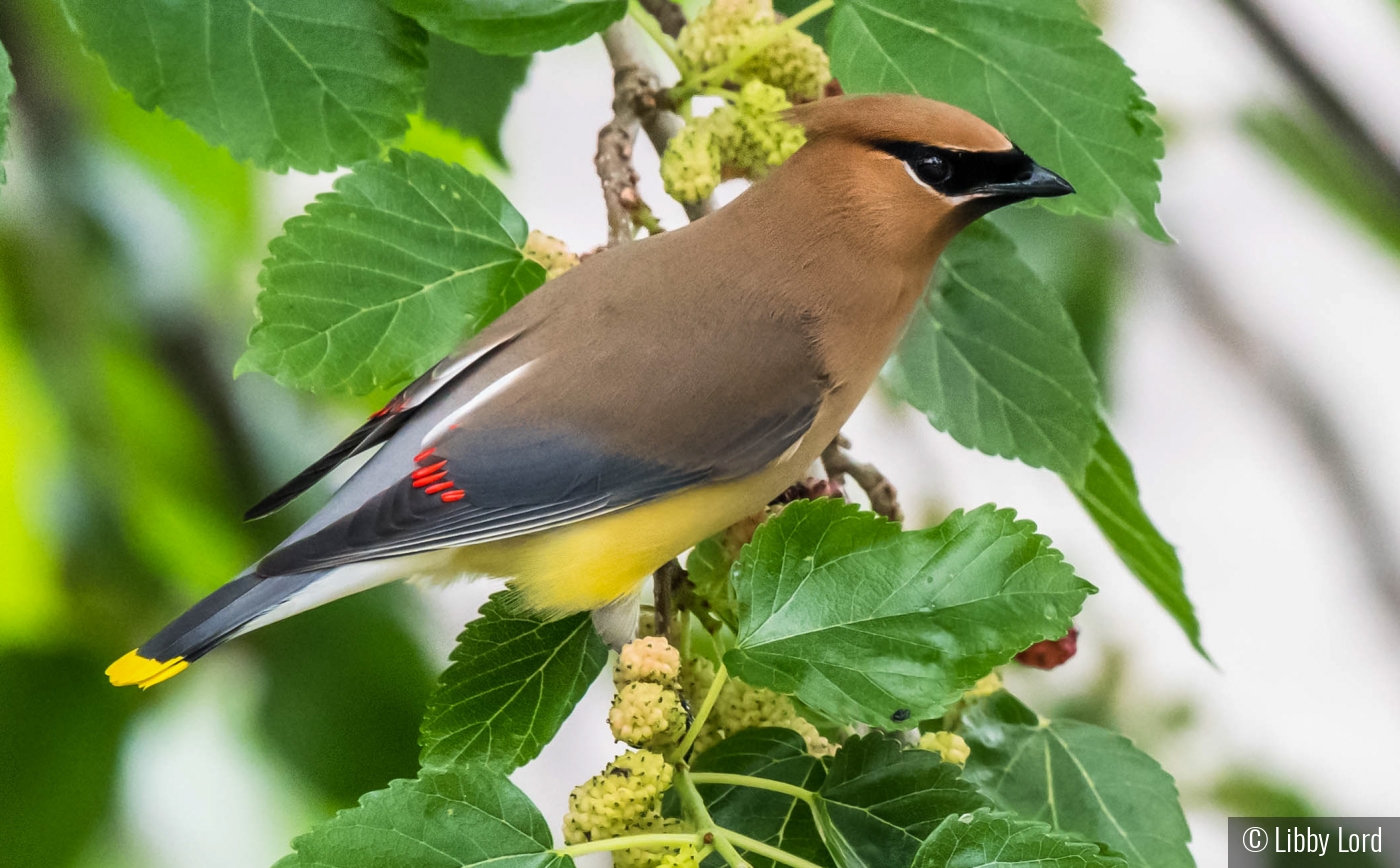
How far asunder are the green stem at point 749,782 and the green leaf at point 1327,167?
155 cm

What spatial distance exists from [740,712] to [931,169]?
43 centimetres

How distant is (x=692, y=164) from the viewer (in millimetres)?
999

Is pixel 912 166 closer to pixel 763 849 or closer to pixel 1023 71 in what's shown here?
pixel 1023 71

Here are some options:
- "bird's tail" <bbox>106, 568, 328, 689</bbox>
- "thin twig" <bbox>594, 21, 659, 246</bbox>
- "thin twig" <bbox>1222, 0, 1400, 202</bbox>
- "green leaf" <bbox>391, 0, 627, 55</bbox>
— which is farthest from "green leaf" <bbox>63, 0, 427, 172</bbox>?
"thin twig" <bbox>1222, 0, 1400, 202</bbox>

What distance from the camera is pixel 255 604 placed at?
0.89 m

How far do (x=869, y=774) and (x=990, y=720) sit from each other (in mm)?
265

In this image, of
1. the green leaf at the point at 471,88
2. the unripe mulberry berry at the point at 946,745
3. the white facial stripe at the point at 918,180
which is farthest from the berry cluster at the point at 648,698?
the green leaf at the point at 471,88

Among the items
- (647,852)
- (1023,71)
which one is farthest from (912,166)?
(647,852)

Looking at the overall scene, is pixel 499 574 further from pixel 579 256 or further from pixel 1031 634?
pixel 1031 634

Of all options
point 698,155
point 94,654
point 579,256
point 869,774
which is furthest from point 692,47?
point 94,654

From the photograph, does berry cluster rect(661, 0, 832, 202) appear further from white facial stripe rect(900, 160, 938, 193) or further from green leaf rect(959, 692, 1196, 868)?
green leaf rect(959, 692, 1196, 868)

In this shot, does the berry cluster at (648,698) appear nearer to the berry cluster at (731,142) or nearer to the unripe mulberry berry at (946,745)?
the unripe mulberry berry at (946,745)

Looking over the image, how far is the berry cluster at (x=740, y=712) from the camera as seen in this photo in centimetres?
92

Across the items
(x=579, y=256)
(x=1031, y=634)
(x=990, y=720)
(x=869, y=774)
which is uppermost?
(x=579, y=256)
